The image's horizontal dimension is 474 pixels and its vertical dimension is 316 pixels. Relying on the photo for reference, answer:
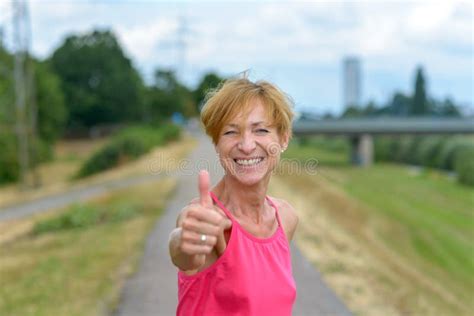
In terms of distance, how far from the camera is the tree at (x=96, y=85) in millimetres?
71688

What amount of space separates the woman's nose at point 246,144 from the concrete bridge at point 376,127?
47455 millimetres

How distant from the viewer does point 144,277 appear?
912cm

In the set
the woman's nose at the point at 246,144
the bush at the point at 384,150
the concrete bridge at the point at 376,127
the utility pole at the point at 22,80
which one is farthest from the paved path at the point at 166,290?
the bush at the point at 384,150

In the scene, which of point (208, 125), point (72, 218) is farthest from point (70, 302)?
point (72, 218)

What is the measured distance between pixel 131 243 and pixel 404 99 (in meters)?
93.2

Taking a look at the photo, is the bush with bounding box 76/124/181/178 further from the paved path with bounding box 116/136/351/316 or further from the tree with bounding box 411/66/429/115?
the tree with bounding box 411/66/429/115

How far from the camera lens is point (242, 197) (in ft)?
9.03

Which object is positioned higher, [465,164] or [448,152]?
[465,164]

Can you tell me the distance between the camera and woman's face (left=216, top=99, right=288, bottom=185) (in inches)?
104

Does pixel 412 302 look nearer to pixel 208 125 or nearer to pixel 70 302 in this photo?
pixel 70 302

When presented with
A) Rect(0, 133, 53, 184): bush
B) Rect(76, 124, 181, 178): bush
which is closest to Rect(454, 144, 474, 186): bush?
Rect(76, 124, 181, 178): bush

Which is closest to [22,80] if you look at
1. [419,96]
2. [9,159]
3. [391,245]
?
[9,159]

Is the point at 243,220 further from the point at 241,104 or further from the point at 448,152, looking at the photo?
the point at 448,152

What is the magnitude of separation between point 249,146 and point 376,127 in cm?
5266
